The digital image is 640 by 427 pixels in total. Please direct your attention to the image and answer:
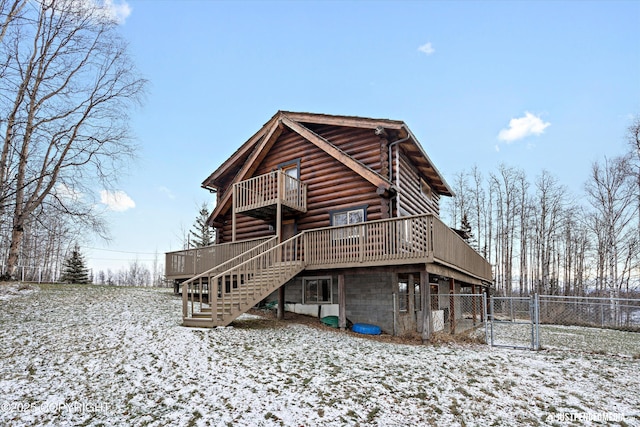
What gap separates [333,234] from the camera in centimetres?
1307

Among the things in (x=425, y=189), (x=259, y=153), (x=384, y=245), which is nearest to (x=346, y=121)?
(x=259, y=153)

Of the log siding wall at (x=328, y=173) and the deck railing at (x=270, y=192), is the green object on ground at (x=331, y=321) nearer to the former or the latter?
the log siding wall at (x=328, y=173)

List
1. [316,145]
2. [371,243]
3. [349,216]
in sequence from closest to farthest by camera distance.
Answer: [371,243] < [349,216] < [316,145]

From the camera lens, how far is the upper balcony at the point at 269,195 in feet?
47.2

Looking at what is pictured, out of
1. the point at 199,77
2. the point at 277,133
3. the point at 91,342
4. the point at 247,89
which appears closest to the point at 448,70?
the point at 277,133

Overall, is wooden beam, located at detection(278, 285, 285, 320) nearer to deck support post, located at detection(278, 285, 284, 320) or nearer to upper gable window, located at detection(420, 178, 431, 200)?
deck support post, located at detection(278, 285, 284, 320)

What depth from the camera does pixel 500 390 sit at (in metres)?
7.00

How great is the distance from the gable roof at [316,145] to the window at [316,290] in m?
4.57

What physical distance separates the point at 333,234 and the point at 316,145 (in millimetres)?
4432

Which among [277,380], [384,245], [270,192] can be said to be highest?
[270,192]

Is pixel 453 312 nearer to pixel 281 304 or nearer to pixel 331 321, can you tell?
pixel 331 321

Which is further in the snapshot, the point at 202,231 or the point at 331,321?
the point at 202,231

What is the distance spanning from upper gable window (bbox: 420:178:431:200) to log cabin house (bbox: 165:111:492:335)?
0.07 meters

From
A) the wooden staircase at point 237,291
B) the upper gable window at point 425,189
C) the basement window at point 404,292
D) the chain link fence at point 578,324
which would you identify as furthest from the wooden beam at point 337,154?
the chain link fence at point 578,324
